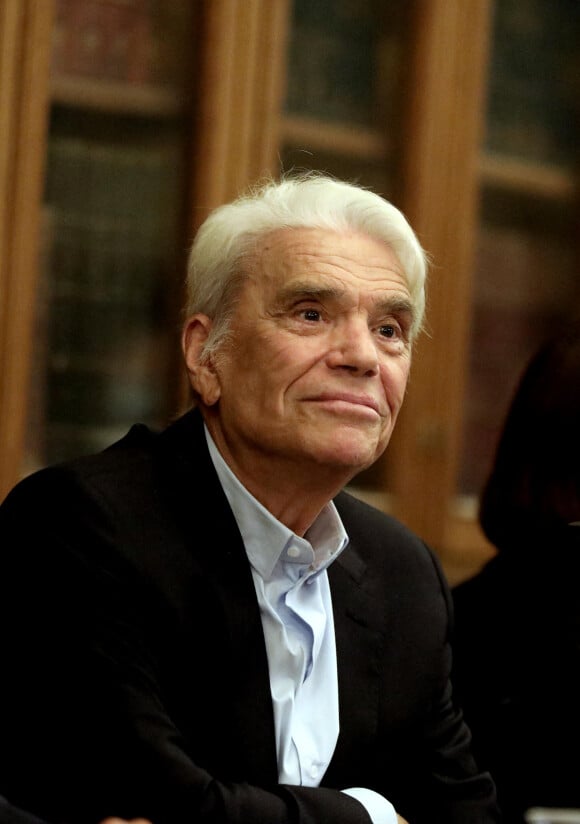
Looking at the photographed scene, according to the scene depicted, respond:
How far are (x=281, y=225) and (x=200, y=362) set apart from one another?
21 centimetres

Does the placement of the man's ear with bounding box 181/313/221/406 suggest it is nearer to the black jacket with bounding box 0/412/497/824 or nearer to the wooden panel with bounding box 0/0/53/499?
the black jacket with bounding box 0/412/497/824

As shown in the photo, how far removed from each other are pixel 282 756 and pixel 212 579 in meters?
0.23

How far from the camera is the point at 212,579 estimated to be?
1.55 m

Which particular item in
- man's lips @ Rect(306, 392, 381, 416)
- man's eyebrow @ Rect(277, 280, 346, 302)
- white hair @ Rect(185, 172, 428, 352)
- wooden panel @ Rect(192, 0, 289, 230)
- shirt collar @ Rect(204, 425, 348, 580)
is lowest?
shirt collar @ Rect(204, 425, 348, 580)

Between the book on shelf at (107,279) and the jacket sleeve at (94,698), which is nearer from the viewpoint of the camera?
the jacket sleeve at (94,698)

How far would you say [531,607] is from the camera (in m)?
2.02

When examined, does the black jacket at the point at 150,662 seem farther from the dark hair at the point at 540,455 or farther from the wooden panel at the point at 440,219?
the wooden panel at the point at 440,219

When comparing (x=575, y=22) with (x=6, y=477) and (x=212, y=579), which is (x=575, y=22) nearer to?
(x=6, y=477)

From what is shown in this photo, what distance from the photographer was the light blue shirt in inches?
61.6

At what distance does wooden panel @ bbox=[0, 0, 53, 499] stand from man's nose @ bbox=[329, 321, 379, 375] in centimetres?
90

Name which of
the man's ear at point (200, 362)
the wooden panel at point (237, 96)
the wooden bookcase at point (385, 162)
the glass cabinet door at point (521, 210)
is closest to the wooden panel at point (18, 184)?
the wooden bookcase at point (385, 162)

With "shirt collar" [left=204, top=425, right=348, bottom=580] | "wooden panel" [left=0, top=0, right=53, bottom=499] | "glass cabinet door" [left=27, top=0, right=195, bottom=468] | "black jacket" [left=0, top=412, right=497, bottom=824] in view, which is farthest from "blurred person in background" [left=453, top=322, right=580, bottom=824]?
"wooden panel" [left=0, top=0, right=53, bottom=499]

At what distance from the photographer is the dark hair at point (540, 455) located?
2100 mm

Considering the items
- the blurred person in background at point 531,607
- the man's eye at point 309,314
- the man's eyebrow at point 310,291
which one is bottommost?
the blurred person in background at point 531,607
